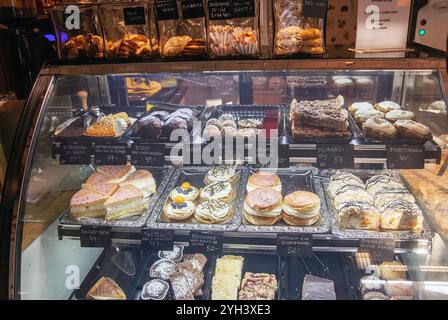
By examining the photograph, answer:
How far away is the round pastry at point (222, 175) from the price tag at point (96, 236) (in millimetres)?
758

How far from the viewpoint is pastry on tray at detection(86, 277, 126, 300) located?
2451 mm

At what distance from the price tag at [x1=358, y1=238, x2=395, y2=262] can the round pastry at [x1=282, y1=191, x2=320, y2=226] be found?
0.99 ft

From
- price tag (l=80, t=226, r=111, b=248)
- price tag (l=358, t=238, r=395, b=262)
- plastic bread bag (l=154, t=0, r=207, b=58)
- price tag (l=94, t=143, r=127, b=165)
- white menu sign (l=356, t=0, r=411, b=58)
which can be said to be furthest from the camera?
price tag (l=80, t=226, r=111, b=248)

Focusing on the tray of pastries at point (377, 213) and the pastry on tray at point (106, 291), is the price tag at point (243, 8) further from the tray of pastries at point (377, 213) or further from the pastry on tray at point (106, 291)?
the pastry on tray at point (106, 291)

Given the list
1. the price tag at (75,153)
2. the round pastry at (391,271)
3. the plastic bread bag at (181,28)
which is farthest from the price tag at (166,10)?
the round pastry at (391,271)

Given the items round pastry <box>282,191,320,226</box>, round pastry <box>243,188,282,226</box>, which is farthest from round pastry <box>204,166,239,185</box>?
round pastry <box>282,191,320,226</box>

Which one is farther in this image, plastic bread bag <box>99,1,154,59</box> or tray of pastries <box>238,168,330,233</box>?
tray of pastries <box>238,168,330,233</box>

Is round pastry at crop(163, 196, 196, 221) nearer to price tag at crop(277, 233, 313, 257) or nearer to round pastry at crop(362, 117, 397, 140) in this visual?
price tag at crop(277, 233, 313, 257)

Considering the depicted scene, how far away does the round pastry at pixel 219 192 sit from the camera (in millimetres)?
2467

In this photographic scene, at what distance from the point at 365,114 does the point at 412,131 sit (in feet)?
1.12

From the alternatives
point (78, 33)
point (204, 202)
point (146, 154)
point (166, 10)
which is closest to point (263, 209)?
point (204, 202)

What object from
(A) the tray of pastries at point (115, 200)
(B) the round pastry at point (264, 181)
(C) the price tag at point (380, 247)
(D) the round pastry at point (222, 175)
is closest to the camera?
(C) the price tag at point (380, 247)

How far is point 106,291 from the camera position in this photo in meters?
2.48
